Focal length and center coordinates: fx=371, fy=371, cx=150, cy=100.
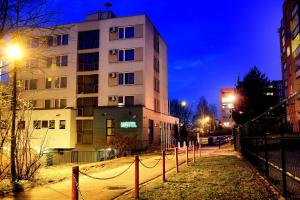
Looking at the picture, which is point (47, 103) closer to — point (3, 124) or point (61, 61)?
point (61, 61)

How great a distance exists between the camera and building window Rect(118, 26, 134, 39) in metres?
45.9

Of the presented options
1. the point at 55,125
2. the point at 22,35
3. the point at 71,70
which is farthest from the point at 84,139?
the point at 22,35

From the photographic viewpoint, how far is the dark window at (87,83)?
47969 millimetres

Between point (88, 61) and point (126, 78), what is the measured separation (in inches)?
249

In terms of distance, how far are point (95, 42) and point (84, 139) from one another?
12551mm

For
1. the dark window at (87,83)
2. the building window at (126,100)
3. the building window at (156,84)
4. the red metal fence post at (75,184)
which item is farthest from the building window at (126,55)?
the red metal fence post at (75,184)

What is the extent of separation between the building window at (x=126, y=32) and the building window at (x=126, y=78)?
4.73m

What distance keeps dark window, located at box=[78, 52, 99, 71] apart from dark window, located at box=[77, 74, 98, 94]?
1.05 metres

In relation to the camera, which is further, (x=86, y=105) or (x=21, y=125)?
(x=86, y=105)

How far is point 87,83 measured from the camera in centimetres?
4856

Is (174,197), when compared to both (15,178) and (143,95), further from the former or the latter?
(143,95)

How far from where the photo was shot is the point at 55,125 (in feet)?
153

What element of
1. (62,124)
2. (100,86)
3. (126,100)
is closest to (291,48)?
(126,100)

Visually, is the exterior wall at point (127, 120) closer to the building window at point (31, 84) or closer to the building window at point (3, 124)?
the building window at point (31, 84)
